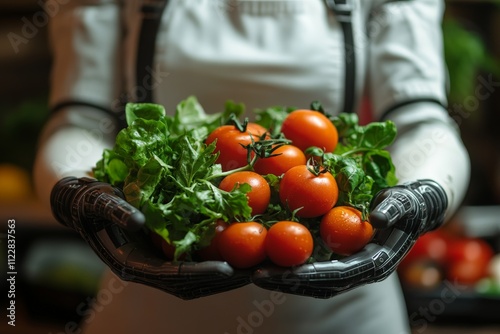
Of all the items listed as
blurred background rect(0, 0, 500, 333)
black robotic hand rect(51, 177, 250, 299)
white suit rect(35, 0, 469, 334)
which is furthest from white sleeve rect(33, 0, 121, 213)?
blurred background rect(0, 0, 500, 333)

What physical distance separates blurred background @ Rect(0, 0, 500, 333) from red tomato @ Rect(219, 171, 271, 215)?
89 cm

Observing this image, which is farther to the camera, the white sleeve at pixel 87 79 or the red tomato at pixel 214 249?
the white sleeve at pixel 87 79

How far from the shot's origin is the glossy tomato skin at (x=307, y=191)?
576 mm

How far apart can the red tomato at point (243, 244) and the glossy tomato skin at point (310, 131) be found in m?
0.13

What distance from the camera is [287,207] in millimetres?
599

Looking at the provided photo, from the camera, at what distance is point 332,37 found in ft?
2.77

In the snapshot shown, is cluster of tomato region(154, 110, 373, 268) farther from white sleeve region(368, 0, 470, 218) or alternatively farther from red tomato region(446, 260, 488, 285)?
red tomato region(446, 260, 488, 285)

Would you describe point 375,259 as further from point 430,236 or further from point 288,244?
point 430,236

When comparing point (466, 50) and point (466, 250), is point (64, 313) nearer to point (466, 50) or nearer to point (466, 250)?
point (466, 250)

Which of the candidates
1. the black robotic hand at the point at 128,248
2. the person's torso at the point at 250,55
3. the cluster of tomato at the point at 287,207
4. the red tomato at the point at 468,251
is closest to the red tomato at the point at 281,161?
the cluster of tomato at the point at 287,207

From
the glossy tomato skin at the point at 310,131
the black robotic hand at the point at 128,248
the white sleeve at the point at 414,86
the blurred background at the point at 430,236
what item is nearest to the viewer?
the black robotic hand at the point at 128,248

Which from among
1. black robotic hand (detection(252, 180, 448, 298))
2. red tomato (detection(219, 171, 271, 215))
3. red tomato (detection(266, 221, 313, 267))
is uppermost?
red tomato (detection(219, 171, 271, 215))

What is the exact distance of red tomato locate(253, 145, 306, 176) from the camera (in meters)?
0.62

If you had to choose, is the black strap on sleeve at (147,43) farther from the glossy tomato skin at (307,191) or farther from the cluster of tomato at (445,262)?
the cluster of tomato at (445,262)
